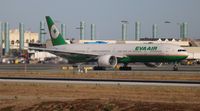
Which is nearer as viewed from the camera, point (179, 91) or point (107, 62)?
point (179, 91)

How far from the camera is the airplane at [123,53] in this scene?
2987 inches

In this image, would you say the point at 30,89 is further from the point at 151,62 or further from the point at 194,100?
the point at 151,62

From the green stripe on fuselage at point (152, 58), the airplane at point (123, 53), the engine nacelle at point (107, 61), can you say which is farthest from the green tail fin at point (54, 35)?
the green stripe on fuselage at point (152, 58)

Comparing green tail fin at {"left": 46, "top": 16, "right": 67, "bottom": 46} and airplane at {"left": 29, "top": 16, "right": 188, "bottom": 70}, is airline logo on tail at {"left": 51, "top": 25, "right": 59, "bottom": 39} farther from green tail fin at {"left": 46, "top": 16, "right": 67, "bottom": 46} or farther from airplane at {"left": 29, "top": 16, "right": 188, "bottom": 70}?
airplane at {"left": 29, "top": 16, "right": 188, "bottom": 70}

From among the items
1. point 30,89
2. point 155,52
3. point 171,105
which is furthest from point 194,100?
point 155,52

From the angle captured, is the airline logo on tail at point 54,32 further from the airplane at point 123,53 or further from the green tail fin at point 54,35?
the airplane at point 123,53

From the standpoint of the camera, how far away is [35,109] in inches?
1143

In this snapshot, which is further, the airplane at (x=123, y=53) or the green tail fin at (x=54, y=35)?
the green tail fin at (x=54, y=35)

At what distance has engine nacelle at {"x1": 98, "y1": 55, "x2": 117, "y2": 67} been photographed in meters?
77.5

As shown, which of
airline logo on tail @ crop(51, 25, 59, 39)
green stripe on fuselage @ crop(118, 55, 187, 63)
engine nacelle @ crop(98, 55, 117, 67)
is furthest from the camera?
airline logo on tail @ crop(51, 25, 59, 39)

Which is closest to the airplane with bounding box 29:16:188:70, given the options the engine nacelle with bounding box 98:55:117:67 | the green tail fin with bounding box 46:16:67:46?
the engine nacelle with bounding box 98:55:117:67

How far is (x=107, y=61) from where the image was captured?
77500 millimetres

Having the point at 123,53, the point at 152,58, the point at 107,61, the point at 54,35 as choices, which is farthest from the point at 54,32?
the point at 152,58

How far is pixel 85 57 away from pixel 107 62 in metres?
6.94
